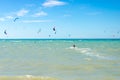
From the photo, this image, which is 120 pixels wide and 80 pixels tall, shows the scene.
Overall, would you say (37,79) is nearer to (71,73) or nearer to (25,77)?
(25,77)

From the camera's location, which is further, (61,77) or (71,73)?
(71,73)

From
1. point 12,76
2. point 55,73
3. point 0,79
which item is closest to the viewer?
point 0,79

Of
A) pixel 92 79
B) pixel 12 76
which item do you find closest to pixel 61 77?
pixel 92 79

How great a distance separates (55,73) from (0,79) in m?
3.60

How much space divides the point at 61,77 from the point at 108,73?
3.27 m

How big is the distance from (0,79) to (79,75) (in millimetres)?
4493

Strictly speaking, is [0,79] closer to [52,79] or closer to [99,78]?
[52,79]

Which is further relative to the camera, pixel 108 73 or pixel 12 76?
pixel 108 73

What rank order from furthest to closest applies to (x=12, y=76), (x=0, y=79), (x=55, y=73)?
(x=55, y=73) < (x=12, y=76) < (x=0, y=79)

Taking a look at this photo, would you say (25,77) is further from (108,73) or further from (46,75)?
(108,73)

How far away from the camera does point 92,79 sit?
14766 millimetres

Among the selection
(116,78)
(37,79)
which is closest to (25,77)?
(37,79)

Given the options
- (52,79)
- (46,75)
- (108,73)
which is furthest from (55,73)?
(108,73)

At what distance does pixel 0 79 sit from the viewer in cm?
1457
